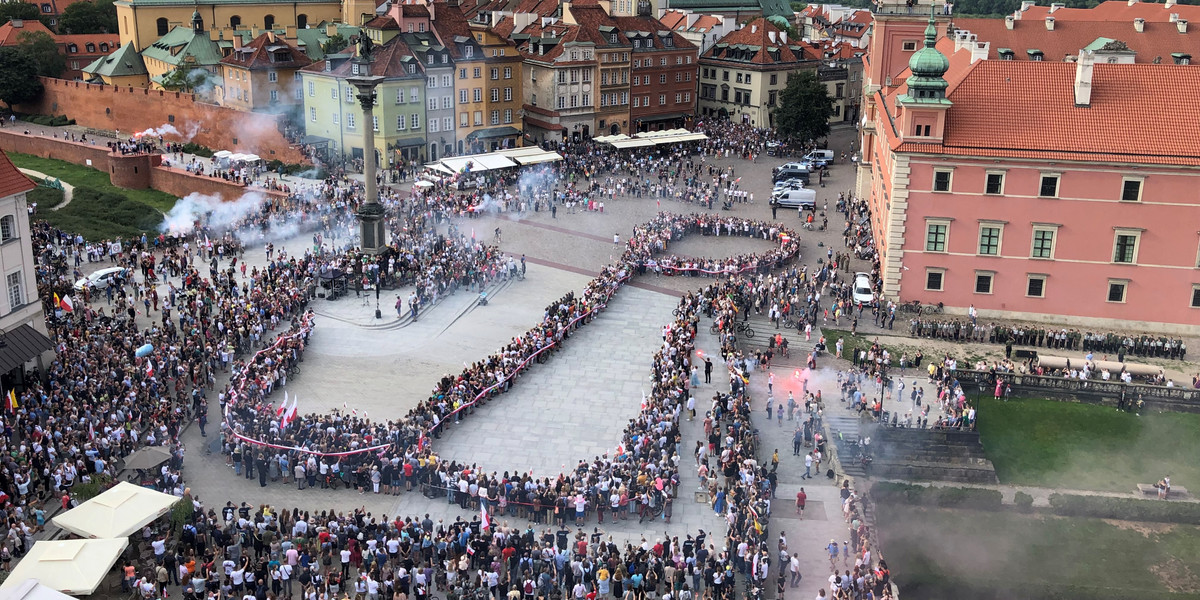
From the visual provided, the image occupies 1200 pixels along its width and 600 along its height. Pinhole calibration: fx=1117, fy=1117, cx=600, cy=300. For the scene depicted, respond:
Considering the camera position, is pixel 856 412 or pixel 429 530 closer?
pixel 429 530

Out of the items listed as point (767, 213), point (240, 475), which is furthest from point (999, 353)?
point (240, 475)

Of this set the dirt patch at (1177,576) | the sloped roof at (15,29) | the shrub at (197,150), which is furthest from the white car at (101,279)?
the sloped roof at (15,29)

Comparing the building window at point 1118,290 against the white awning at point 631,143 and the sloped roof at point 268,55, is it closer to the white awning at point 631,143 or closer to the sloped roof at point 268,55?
the white awning at point 631,143

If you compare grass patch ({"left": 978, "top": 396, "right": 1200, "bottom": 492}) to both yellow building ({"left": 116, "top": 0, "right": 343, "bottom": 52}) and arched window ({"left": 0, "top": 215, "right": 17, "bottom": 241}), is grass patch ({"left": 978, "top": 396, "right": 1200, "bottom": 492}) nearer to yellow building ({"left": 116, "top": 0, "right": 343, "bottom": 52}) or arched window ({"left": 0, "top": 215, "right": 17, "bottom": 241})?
arched window ({"left": 0, "top": 215, "right": 17, "bottom": 241})

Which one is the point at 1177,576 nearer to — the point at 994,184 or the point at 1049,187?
the point at 1049,187

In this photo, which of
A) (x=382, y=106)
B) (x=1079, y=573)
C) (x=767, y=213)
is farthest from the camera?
(x=382, y=106)

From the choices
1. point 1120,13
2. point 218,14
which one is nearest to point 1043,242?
point 1120,13

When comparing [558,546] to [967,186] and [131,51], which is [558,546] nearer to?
[967,186]
